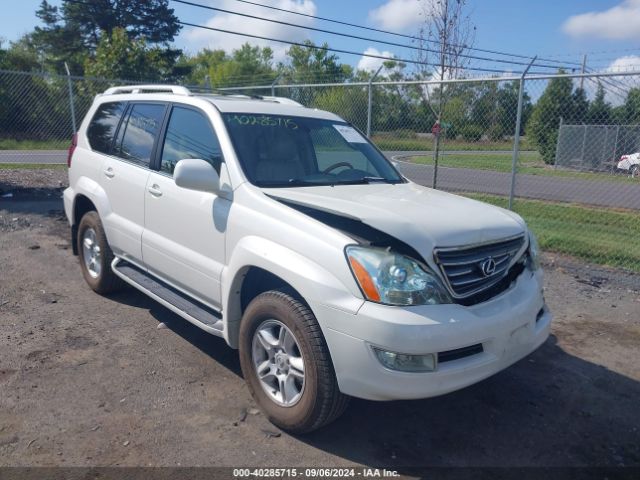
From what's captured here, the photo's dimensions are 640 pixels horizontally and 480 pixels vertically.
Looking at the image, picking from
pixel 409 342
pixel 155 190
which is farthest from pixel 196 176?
pixel 409 342

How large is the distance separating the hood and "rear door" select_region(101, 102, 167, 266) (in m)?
1.57

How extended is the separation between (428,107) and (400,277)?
26.3ft

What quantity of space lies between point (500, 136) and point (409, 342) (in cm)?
958

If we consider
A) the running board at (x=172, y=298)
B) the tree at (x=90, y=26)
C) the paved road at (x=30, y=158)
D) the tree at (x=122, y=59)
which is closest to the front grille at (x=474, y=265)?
the running board at (x=172, y=298)

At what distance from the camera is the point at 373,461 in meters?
3.07

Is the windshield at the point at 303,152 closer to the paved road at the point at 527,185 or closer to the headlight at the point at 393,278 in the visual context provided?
the headlight at the point at 393,278

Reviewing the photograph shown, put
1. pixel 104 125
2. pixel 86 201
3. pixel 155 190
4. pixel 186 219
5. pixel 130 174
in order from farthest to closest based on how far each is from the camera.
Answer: pixel 86 201 → pixel 104 125 → pixel 130 174 → pixel 155 190 → pixel 186 219

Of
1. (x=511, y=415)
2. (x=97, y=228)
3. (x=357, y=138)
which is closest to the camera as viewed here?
(x=511, y=415)

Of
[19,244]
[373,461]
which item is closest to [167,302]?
[373,461]

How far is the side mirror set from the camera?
139 inches

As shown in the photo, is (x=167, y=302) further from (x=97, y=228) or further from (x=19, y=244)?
(x=19, y=244)

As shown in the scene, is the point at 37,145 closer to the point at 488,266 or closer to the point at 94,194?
the point at 94,194

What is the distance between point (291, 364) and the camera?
3221 mm

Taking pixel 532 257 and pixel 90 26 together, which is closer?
pixel 532 257
